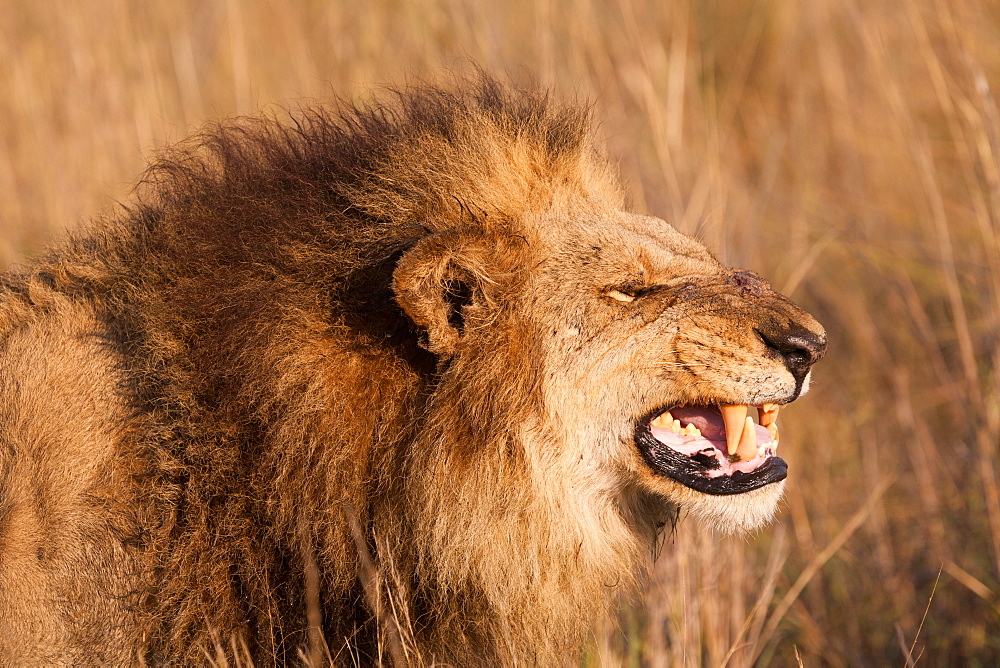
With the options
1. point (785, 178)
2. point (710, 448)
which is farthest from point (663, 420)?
point (785, 178)

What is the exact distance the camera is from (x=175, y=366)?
268cm

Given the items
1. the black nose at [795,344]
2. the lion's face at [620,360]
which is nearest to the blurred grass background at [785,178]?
the lion's face at [620,360]

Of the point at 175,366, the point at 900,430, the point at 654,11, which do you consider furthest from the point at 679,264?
the point at 654,11

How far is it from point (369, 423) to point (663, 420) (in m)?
0.74

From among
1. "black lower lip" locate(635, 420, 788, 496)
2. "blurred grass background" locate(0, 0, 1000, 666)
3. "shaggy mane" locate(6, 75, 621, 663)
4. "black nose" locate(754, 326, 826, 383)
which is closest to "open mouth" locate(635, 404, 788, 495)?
"black lower lip" locate(635, 420, 788, 496)

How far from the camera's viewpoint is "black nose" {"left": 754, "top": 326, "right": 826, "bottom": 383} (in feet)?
8.54

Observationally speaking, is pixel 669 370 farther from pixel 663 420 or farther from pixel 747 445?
pixel 747 445

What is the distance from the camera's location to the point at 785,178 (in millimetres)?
8141

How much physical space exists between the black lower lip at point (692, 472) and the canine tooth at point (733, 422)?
74 millimetres

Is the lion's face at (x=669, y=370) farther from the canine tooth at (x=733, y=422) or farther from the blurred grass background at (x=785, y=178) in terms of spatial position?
the blurred grass background at (x=785, y=178)

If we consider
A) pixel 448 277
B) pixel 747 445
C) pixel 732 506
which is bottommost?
pixel 732 506

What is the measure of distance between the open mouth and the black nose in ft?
0.59

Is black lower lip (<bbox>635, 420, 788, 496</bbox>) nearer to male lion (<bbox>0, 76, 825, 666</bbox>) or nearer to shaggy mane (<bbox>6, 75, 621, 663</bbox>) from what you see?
male lion (<bbox>0, 76, 825, 666</bbox>)

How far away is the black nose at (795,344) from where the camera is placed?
2.60m
